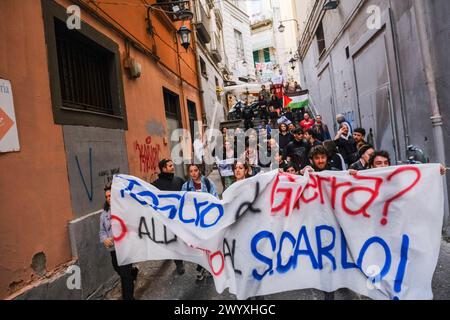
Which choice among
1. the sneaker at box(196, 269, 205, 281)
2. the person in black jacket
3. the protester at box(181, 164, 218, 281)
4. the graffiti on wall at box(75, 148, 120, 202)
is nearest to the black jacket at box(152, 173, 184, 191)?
the person in black jacket

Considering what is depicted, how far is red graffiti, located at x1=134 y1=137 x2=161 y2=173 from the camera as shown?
6.48 meters

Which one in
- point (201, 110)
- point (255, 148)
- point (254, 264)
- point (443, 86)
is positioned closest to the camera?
point (254, 264)

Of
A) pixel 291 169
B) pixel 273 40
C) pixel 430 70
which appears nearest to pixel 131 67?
pixel 291 169

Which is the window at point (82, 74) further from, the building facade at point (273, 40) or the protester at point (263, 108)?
the building facade at point (273, 40)

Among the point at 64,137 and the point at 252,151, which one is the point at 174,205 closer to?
the point at 64,137

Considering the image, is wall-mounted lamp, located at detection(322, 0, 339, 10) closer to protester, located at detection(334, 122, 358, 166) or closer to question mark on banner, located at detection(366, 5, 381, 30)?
question mark on banner, located at detection(366, 5, 381, 30)

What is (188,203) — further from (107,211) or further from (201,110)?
(201,110)

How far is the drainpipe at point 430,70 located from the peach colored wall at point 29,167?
5034 millimetres

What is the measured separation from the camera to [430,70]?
5.07 m

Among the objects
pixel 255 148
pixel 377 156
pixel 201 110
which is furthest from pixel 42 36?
pixel 201 110

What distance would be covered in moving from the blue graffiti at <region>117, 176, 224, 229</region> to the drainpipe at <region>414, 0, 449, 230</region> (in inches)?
140
